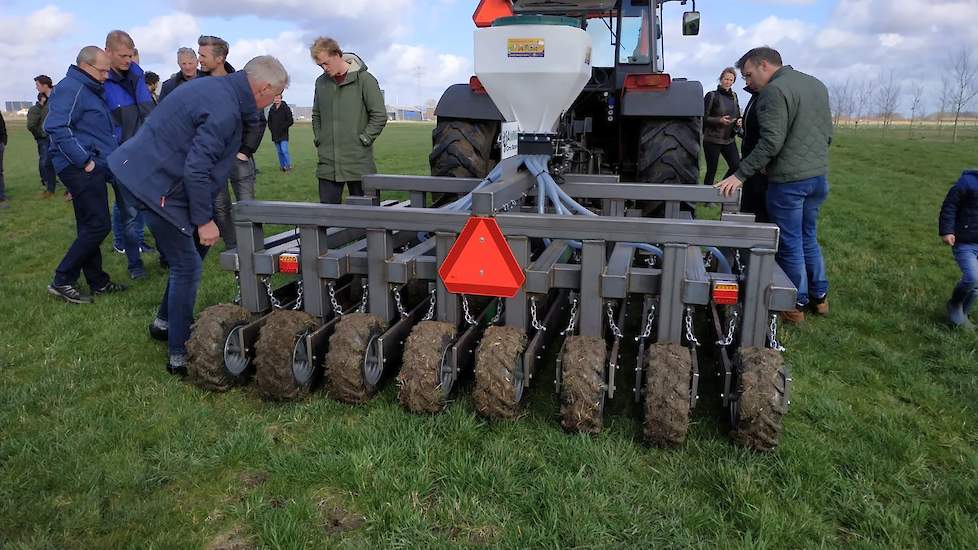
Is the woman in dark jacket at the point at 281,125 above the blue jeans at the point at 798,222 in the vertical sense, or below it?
above

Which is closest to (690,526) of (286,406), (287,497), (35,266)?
(287,497)

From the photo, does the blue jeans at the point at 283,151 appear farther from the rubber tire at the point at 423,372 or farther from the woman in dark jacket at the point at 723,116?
the rubber tire at the point at 423,372

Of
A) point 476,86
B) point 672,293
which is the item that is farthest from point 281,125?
point 672,293

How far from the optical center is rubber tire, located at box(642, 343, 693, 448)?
2.79 meters

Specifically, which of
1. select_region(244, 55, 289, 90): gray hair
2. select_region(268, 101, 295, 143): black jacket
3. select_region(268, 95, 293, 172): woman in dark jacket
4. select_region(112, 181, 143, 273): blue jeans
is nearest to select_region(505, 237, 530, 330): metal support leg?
select_region(244, 55, 289, 90): gray hair

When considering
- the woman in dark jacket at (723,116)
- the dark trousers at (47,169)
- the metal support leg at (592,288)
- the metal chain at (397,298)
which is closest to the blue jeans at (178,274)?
the metal chain at (397,298)

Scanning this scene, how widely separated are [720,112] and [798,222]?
14.8ft

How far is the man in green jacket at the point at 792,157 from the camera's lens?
177 inches

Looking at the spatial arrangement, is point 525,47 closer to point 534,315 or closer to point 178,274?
point 534,315

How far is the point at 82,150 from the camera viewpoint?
5.00 metres

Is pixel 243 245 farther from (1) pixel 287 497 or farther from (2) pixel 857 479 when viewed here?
(2) pixel 857 479

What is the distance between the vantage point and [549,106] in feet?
12.6

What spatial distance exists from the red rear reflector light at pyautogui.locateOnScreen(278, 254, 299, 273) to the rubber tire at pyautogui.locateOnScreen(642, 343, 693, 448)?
1.73 m

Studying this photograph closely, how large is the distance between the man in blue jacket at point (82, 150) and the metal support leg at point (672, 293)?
410 cm
